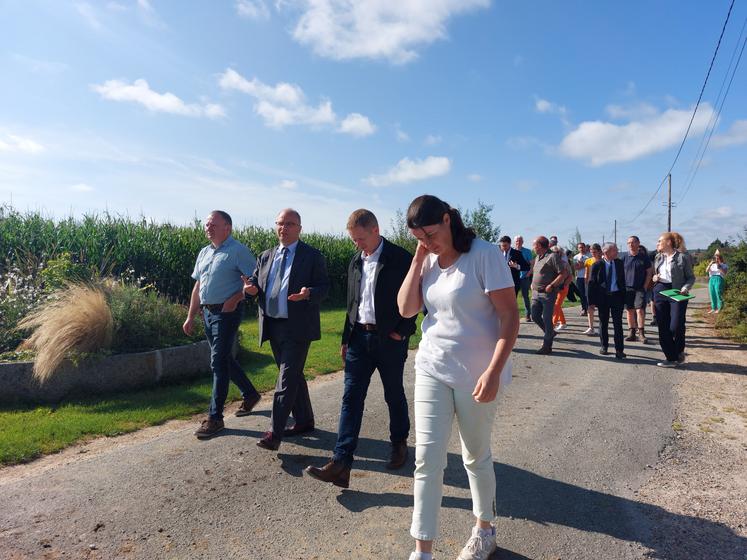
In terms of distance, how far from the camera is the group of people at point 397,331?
2652 mm

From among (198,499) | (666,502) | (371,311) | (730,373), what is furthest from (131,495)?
(730,373)

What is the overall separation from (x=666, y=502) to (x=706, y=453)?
123 centimetres

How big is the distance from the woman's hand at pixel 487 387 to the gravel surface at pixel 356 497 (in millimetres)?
1027

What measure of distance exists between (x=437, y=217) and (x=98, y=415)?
457 centimetres

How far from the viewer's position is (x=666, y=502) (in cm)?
351

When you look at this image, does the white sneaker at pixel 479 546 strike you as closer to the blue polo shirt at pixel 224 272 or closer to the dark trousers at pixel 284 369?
the dark trousers at pixel 284 369

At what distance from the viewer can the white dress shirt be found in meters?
3.93

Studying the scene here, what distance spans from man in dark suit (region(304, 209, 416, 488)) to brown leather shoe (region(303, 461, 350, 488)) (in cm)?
15

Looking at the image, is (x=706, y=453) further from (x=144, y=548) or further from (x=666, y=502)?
(x=144, y=548)

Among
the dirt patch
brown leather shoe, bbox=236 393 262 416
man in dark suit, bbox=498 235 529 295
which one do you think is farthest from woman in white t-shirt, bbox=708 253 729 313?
brown leather shoe, bbox=236 393 262 416

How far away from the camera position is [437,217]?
2.72 m

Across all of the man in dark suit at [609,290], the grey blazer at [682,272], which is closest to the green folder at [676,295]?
the grey blazer at [682,272]

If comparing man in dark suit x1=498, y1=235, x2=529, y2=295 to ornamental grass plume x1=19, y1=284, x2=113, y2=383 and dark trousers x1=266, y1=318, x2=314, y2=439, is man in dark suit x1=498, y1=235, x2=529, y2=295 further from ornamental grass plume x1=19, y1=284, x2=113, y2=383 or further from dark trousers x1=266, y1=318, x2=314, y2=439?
ornamental grass plume x1=19, y1=284, x2=113, y2=383

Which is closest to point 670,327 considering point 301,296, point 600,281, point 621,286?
point 621,286
